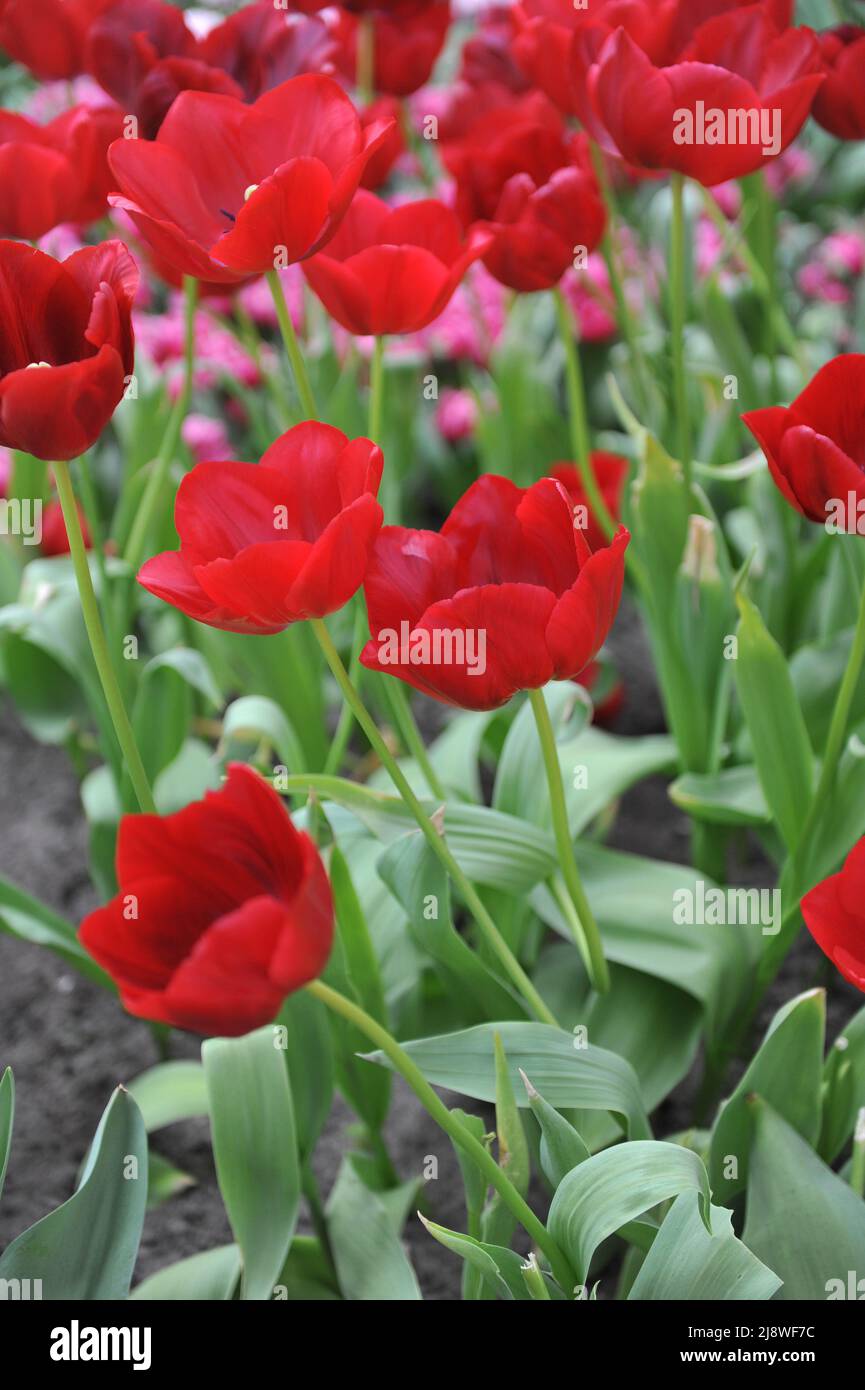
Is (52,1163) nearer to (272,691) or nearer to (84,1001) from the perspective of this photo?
(84,1001)

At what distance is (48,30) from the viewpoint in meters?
1.11

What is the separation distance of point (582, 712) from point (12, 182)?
562 millimetres

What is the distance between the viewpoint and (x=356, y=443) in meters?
0.65

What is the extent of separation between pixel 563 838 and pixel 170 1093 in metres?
0.47

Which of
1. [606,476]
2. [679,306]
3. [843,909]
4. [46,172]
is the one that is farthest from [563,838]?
[606,476]

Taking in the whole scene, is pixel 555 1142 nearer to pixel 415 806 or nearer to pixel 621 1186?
pixel 621 1186

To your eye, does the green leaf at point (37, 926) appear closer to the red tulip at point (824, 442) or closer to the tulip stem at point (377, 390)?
the tulip stem at point (377, 390)

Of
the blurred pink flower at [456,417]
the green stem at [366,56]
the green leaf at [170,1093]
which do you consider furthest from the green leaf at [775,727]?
the blurred pink flower at [456,417]

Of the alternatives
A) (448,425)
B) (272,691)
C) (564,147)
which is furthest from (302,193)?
(448,425)

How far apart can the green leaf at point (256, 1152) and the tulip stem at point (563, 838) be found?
8.5 inches

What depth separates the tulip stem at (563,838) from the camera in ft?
2.43

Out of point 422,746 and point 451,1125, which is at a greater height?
point 422,746

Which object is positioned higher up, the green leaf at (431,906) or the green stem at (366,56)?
the green stem at (366,56)

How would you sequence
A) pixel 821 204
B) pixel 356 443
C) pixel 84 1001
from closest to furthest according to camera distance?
pixel 356 443, pixel 84 1001, pixel 821 204
